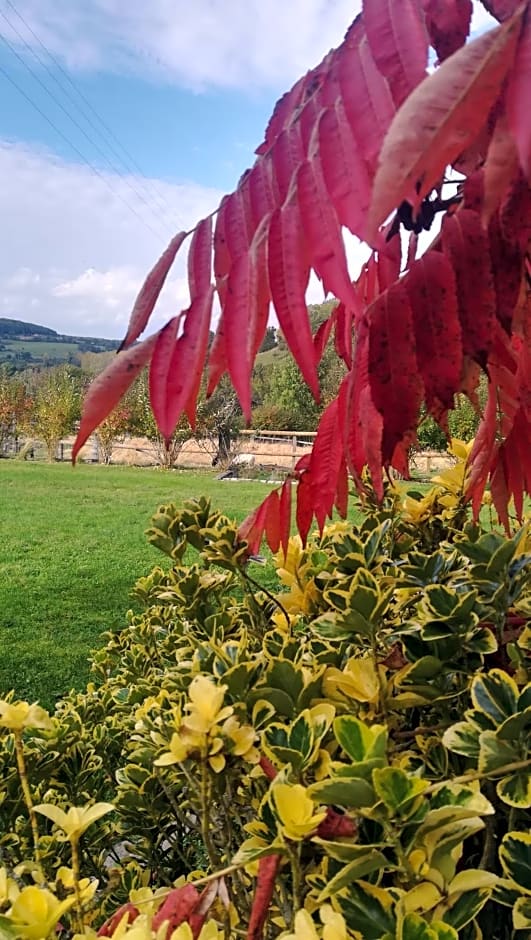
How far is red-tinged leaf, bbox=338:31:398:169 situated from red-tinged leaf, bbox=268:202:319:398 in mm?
93

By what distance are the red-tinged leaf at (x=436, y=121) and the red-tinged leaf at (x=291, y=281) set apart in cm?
18

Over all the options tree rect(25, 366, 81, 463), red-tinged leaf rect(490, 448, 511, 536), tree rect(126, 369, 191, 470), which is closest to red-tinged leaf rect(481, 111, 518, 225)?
red-tinged leaf rect(490, 448, 511, 536)

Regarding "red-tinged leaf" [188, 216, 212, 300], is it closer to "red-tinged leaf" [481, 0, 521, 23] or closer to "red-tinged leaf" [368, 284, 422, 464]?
"red-tinged leaf" [368, 284, 422, 464]

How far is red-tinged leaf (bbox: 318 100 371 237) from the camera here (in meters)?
0.65

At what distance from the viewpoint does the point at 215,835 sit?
1073mm

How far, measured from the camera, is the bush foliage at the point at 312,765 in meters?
0.60

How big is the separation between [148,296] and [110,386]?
170 mm

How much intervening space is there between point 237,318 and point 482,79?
1.02 feet

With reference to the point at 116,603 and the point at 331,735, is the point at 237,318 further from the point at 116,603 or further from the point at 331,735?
the point at 116,603

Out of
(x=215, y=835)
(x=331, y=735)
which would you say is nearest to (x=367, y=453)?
(x=331, y=735)

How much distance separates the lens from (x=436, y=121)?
45 centimetres

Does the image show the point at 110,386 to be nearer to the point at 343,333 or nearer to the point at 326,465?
the point at 326,465

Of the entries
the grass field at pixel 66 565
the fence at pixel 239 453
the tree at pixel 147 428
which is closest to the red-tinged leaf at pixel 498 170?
the grass field at pixel 66 565

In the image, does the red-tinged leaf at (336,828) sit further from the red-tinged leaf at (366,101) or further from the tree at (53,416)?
the tree at (53,416)
